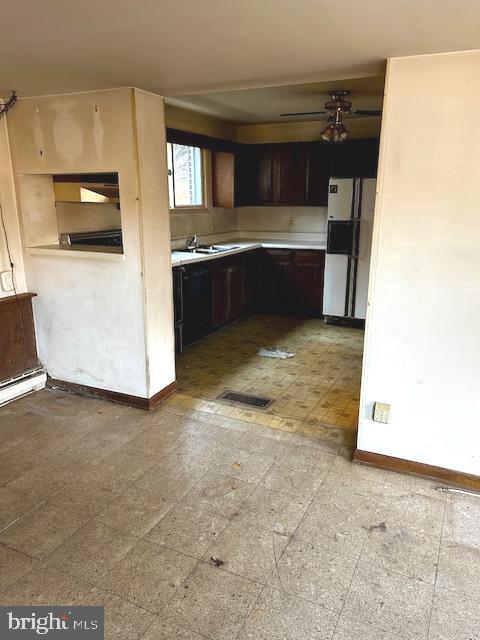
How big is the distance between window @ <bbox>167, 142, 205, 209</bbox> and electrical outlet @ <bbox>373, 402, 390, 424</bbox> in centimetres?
363

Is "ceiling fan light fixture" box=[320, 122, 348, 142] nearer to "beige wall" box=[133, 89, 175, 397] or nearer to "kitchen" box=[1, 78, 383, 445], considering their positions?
"kitchen" box=[1, 78, 383, 445]

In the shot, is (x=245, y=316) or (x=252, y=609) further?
(x=245, y=316)

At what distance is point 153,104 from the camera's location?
126 inches

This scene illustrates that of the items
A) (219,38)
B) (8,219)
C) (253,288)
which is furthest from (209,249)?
(219,38)

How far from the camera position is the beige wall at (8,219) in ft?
11.5

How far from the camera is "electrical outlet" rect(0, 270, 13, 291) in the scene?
3.62 meters

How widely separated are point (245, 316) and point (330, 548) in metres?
4.19

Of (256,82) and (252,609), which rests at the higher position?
(256,82)

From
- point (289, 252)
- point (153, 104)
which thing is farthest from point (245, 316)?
point (153, 104)

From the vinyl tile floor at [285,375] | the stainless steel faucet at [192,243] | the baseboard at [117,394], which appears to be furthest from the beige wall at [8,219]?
the stainless steel faucet at [192,243]

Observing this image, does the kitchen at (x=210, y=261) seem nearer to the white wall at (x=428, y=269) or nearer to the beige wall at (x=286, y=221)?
the beige wall at (x=286, y=221)

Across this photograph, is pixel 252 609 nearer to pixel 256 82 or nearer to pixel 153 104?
pixel 256 82

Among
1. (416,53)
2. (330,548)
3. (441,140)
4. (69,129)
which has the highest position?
(416,53)

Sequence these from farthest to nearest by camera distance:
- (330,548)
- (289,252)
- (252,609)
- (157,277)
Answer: (289,252) < (157,277) < (330,548) < (252,609)
